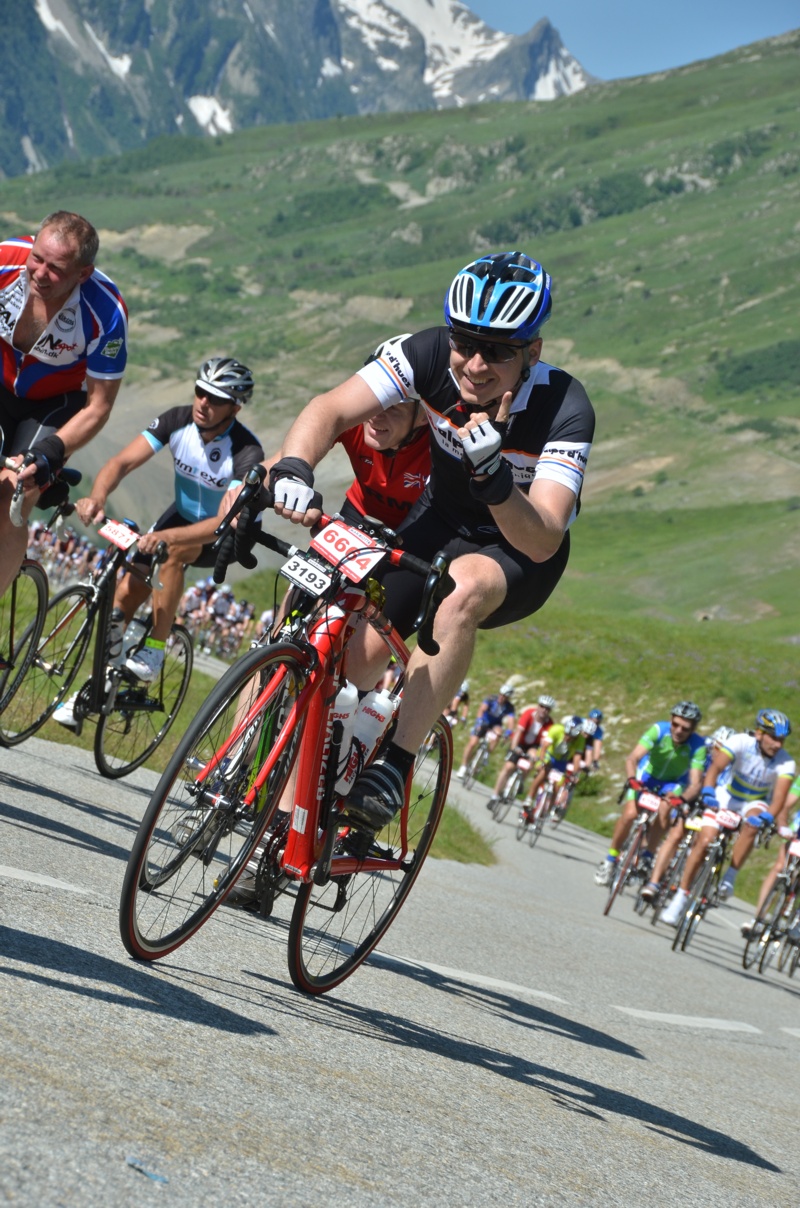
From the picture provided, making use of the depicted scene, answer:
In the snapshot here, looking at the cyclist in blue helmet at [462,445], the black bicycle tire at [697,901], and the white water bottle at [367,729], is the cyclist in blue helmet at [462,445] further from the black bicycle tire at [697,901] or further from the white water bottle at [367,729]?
the black bicycle tire at [697,901]

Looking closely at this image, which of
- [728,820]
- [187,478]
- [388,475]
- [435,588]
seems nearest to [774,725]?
[728,820]

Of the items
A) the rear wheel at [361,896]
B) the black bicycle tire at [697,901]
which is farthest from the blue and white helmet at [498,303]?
the black bicycle tire at [697,901]

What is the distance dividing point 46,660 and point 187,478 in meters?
1.57

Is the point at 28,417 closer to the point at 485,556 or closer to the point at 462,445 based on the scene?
the point at 485,556

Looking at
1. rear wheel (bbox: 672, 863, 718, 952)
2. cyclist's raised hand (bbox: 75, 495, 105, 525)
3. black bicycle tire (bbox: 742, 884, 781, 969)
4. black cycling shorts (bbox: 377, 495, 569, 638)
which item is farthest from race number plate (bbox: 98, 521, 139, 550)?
black bicycle tire (bbox: 742, 884, 781, 969)

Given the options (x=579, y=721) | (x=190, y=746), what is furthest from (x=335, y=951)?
(x=579, y=721)

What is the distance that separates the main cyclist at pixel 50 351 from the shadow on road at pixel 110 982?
2896 mm

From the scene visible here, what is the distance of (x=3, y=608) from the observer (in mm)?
7891

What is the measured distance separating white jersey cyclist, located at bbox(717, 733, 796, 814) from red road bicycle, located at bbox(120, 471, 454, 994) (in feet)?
32.7

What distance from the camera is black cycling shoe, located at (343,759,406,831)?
4980 mm

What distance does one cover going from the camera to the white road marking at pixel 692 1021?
26.4 ft

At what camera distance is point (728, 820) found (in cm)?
1412

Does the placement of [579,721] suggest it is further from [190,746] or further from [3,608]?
[190,746]

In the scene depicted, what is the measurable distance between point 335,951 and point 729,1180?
5.42ft
